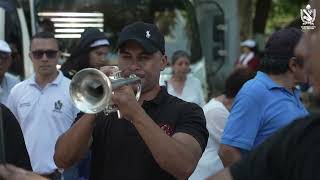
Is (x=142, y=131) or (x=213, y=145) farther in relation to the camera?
(x=213, y=145)

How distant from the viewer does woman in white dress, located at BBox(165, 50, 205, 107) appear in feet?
30.1

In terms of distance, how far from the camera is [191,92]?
30.2ft

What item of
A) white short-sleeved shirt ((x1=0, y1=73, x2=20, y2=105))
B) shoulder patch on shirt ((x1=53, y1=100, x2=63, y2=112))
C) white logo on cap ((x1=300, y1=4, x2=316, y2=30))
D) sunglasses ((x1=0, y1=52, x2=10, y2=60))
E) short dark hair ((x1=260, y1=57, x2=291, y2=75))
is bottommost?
white short-sleeved shirt ((x1=0, y1=73, x2=20, y2=105))

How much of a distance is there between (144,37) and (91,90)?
63 cm

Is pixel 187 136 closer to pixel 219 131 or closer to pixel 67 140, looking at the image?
pixel 67 140

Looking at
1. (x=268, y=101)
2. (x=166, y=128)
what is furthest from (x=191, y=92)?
(x=166, y=128)

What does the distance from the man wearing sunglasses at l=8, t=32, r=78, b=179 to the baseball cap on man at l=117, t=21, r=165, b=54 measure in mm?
2015

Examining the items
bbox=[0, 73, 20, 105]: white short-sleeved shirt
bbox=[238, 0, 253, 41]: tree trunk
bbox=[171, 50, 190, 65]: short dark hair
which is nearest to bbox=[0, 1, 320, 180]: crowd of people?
bbox=[0, 73, 20, 105]: white short-sleeved shirt

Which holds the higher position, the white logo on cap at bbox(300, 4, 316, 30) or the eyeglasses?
the white logo on cap at bbox(300, 4, 316, 30)

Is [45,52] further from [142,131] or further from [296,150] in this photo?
[296,150]

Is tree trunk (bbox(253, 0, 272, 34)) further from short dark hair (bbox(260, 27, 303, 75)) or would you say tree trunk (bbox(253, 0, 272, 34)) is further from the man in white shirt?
short dark hair (bbox(260, 27, 303, 75))

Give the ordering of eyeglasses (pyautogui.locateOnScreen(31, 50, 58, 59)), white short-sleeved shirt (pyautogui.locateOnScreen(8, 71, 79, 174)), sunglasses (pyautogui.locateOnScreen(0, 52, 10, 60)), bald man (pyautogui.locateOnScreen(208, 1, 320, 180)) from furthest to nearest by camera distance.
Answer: sunglasses (pyautogui.locateOnScreen(0, 52, 10, 60)) < eyeglasses (pyautogui.locateOnScreen(31, 50, 58, 59)) < white short-sleeved shirt (pyautogui.locateOnScreen(8, 71, 79, 174)) < bald man (pyautogui.locateOnScreen(208, 1, 320, 180))

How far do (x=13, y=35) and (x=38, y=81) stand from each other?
3224mm

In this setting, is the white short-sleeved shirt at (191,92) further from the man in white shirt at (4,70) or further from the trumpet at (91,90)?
the trumpet at (91,90)
